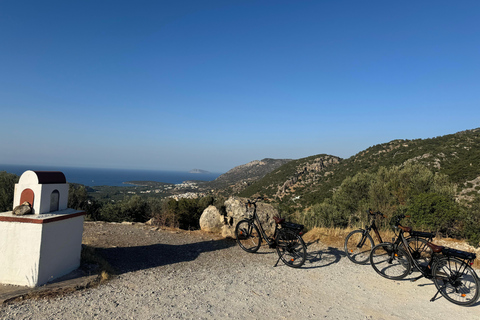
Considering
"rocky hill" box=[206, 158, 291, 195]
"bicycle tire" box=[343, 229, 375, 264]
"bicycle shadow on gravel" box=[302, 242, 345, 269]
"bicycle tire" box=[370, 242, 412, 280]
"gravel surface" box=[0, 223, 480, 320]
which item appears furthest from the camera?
"rocky hill" box=[206, 158, 291, 195]

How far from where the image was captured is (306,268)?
6.51 meters

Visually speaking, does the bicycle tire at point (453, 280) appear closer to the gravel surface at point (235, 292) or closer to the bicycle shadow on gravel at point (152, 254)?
the gravel surface at point (235, 292)

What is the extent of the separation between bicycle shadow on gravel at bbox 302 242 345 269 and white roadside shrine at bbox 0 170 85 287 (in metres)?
5.38

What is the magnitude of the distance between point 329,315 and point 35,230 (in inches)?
211

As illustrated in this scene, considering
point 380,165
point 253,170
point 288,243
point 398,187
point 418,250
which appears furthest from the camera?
point 253,170

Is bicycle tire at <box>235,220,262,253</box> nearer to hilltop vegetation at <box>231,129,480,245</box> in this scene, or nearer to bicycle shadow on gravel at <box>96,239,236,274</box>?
bicycle shadow on gravel at <box>96,239,236,274</box>

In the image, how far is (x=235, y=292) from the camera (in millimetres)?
4996

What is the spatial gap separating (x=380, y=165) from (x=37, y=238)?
38257mm

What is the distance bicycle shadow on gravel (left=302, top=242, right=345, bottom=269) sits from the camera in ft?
22.3

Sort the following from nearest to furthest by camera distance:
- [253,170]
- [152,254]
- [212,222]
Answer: [152,254]
[212,222]
[253,170]

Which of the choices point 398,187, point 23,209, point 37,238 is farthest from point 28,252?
point 398,187

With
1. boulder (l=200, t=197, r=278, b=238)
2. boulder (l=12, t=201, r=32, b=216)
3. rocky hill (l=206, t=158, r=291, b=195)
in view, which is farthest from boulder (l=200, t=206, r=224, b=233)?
rocky hill (l=206, t=158, r=291, b=195)

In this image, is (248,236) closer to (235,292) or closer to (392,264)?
(235,292)

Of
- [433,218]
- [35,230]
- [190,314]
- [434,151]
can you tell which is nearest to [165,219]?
[35,230]
